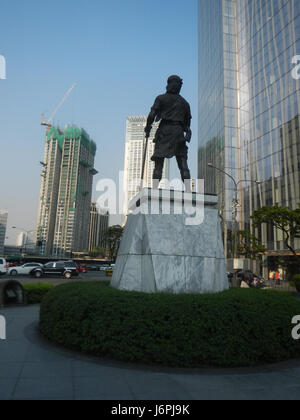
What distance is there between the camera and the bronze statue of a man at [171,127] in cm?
773

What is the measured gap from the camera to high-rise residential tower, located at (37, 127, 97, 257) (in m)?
118

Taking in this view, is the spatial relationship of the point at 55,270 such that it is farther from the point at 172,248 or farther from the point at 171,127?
the point at 172,248

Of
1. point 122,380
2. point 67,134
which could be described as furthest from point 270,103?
point 67,134

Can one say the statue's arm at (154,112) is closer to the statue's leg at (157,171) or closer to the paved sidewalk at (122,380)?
the statue's leg at (157,171)

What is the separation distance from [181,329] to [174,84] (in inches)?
245

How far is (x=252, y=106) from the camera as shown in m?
40.1

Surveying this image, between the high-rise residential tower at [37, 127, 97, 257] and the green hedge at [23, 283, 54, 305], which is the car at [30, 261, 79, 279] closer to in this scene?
the green hedge at [23, 283, 54, 305]

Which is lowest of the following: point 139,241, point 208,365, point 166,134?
point 208,365

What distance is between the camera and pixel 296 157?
31828 millimetres
